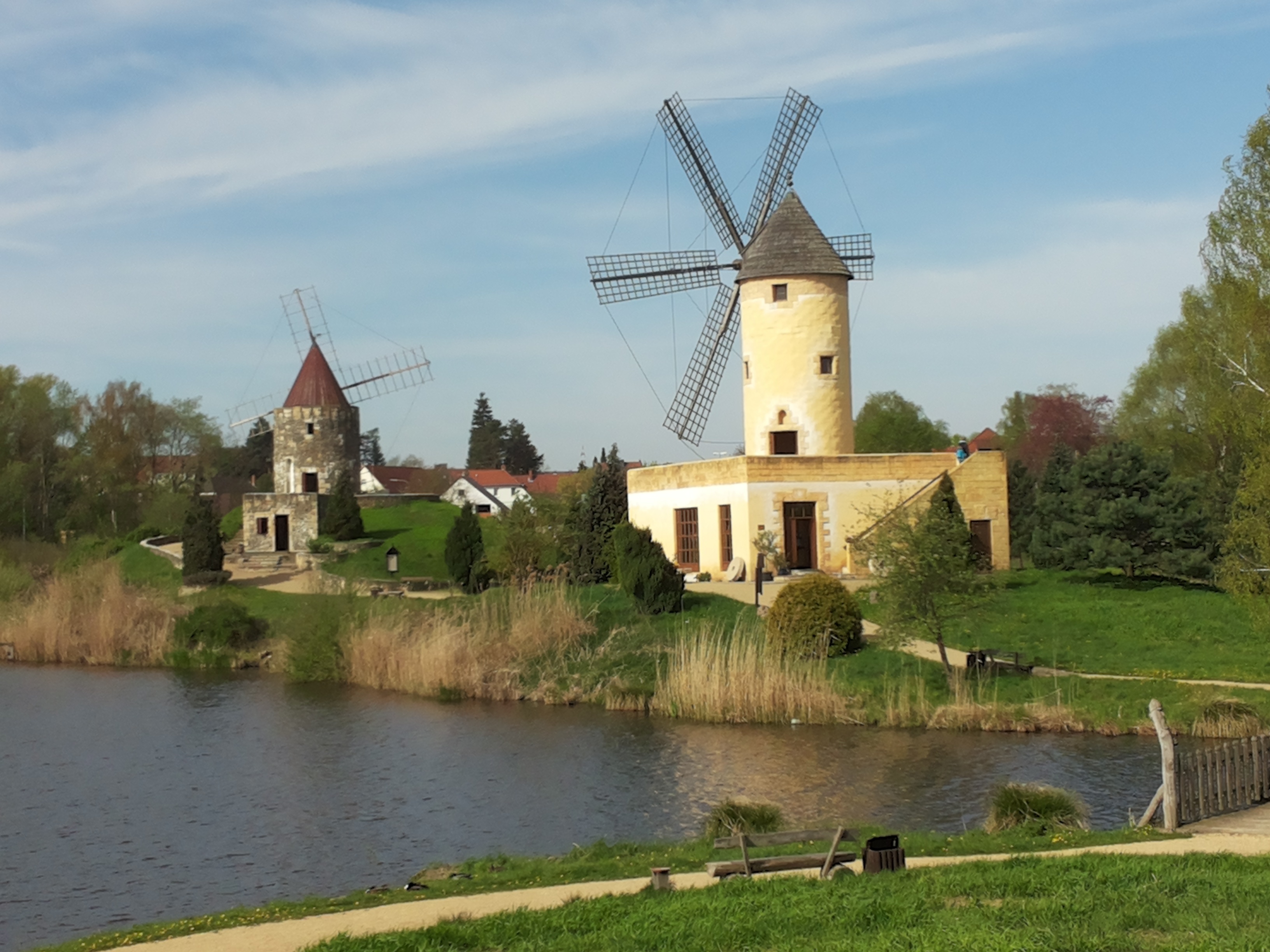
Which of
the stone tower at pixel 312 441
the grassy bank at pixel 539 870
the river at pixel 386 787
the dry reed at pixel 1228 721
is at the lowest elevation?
the river at pixel 386 787

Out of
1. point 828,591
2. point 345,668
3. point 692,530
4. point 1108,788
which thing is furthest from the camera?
point 692,530

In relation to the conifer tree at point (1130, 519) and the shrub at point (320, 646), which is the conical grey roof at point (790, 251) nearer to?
the conifer tree at point (1130, 519)

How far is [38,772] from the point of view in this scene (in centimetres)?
2034

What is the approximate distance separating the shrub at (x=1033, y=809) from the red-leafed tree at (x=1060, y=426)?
4923 cm

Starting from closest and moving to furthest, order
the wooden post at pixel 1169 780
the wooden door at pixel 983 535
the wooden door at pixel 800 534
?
1. the wooden post at pixel 1169 780
2. the wooden door at pixel 800 534
3. the wooden door at pixel 983 535

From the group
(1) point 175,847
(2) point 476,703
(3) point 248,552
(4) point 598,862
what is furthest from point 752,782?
(3) point 248,552

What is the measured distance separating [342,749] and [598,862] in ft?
32.7

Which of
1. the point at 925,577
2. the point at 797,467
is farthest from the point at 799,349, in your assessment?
the point at 925,577

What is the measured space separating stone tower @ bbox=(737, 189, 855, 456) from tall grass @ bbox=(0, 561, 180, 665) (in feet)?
51.6

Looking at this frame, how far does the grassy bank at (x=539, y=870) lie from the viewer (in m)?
10.9

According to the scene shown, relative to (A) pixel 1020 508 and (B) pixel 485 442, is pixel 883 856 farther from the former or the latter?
(B) pixel 485 442

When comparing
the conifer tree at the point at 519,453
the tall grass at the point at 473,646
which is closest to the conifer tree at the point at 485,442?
the conifer tree at the point at 519,453

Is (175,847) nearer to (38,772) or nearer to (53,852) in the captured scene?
(53,852)

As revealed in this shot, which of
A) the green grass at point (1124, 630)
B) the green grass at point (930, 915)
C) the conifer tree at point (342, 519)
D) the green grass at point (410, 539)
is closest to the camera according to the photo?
the green grass at point (930, 915)
